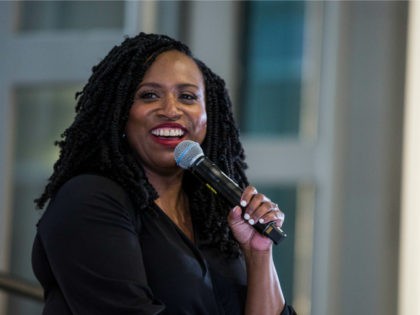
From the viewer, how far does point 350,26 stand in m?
4.26

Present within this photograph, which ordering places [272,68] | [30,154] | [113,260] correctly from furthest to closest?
[272,68]
[30,154]
[113,260]

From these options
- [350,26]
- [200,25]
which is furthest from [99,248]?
[350,26]

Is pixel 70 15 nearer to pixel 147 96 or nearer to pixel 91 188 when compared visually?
pixel 147 96

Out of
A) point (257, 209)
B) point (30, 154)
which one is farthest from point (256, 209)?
point (30, 154)

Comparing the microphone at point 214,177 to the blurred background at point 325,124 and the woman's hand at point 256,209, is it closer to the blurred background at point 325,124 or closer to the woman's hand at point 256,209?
the woman's hand at point 256,209

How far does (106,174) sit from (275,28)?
9.47 ft

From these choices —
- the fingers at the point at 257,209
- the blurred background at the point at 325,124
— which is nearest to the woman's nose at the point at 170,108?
the fingers at the point at 257,209

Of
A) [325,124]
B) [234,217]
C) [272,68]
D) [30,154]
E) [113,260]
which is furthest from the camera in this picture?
[272,68]

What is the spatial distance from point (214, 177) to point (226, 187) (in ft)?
0.10

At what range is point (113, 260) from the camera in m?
1.49

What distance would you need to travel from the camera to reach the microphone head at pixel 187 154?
1.58m

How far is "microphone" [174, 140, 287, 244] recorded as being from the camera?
1.50 m

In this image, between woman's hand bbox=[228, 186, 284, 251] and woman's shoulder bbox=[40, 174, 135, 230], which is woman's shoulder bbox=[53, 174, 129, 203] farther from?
woman's hand bbox=[228, 186, 284, 251]

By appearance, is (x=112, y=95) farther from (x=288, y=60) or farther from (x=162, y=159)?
(x=288, y=60)
